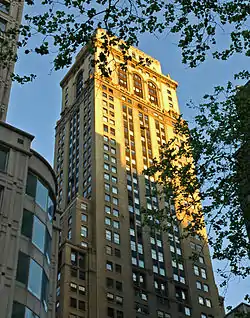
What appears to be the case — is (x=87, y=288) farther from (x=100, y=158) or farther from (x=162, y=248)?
(x=100, y=158)

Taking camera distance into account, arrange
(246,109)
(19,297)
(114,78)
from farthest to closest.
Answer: (114,78), (19,297), (246,109)

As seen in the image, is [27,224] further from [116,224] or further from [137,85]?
[137,85]

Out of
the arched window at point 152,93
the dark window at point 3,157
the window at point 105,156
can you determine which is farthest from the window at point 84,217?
the dark window at point 3,157

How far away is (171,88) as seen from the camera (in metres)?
130

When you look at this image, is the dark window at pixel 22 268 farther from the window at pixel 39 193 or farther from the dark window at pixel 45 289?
the window at pixel 39 193

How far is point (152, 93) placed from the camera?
123750 mm

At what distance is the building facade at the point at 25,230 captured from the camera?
28.0 metres

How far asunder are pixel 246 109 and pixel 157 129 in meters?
88.0

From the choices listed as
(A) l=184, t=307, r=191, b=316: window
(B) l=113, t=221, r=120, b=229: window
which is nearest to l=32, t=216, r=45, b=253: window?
(A) l=184, t=307, r=191, b=316: window

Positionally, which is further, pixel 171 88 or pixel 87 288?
pixel 171 88

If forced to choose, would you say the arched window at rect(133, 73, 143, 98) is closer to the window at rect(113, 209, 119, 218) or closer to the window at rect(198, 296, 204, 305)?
the window at rect(113, 209, 119, 218)

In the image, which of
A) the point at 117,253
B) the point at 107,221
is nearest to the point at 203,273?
the point at 117,253

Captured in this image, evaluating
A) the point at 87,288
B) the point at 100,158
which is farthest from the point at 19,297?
the point at 100,158

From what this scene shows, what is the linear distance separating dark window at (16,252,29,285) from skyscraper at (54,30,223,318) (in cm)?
3361
